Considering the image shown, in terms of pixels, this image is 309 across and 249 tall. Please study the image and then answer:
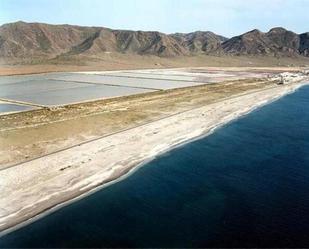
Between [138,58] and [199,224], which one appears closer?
[199,224]

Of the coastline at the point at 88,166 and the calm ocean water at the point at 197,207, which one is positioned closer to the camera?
the calm ocean water at the point at 197,207

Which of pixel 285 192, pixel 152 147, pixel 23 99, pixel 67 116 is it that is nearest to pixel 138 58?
pixel 23 99

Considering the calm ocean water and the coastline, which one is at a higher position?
the coastline

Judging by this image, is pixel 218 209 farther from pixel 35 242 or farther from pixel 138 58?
pixel 138 58

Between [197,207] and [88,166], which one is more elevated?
[88,166]

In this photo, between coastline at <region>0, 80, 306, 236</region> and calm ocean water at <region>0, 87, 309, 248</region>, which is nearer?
calm ocean water at <region>0, 87, 309, 248</region>
